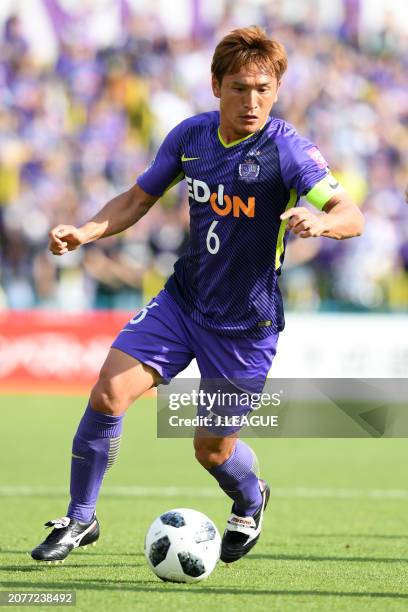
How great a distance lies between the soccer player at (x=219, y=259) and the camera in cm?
552

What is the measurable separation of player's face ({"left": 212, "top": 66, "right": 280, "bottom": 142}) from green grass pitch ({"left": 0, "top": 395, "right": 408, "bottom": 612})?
2.20 meters

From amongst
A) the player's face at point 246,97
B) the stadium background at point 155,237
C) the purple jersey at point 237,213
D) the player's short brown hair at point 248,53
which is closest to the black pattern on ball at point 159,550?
the purple jersey at point 237,213

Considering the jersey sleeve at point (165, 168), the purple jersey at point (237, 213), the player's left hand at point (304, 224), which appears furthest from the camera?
the jersey sleeve at point (165, 168)

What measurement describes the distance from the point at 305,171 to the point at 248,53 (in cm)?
63

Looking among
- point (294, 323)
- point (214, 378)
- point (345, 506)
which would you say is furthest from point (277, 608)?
point (294, 323)

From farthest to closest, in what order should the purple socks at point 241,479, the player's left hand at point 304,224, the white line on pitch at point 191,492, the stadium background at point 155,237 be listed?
the stadium background at point 155,237
the white line on pitch at point 191,492
the purple socks at point 241,479
the player's left hand at point 304,224

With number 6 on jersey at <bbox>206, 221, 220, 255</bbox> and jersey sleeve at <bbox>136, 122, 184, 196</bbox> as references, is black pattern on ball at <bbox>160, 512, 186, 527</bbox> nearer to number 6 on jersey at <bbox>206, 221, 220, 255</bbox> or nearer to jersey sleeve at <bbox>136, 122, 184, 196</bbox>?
number 6 on jersey at <bbox>206, 221, 220, 255</bbox>

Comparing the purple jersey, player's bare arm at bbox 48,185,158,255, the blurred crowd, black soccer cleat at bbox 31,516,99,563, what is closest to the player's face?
the purple jersey

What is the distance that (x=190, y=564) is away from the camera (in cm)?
532

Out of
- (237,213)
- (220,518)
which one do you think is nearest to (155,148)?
(220,518)

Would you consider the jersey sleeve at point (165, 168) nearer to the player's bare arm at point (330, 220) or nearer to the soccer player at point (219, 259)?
the soccer player at point (219, 259)

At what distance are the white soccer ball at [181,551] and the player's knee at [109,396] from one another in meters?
0.61

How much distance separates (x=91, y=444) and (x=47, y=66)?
14.4 meters

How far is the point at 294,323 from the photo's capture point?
15.2 meters
